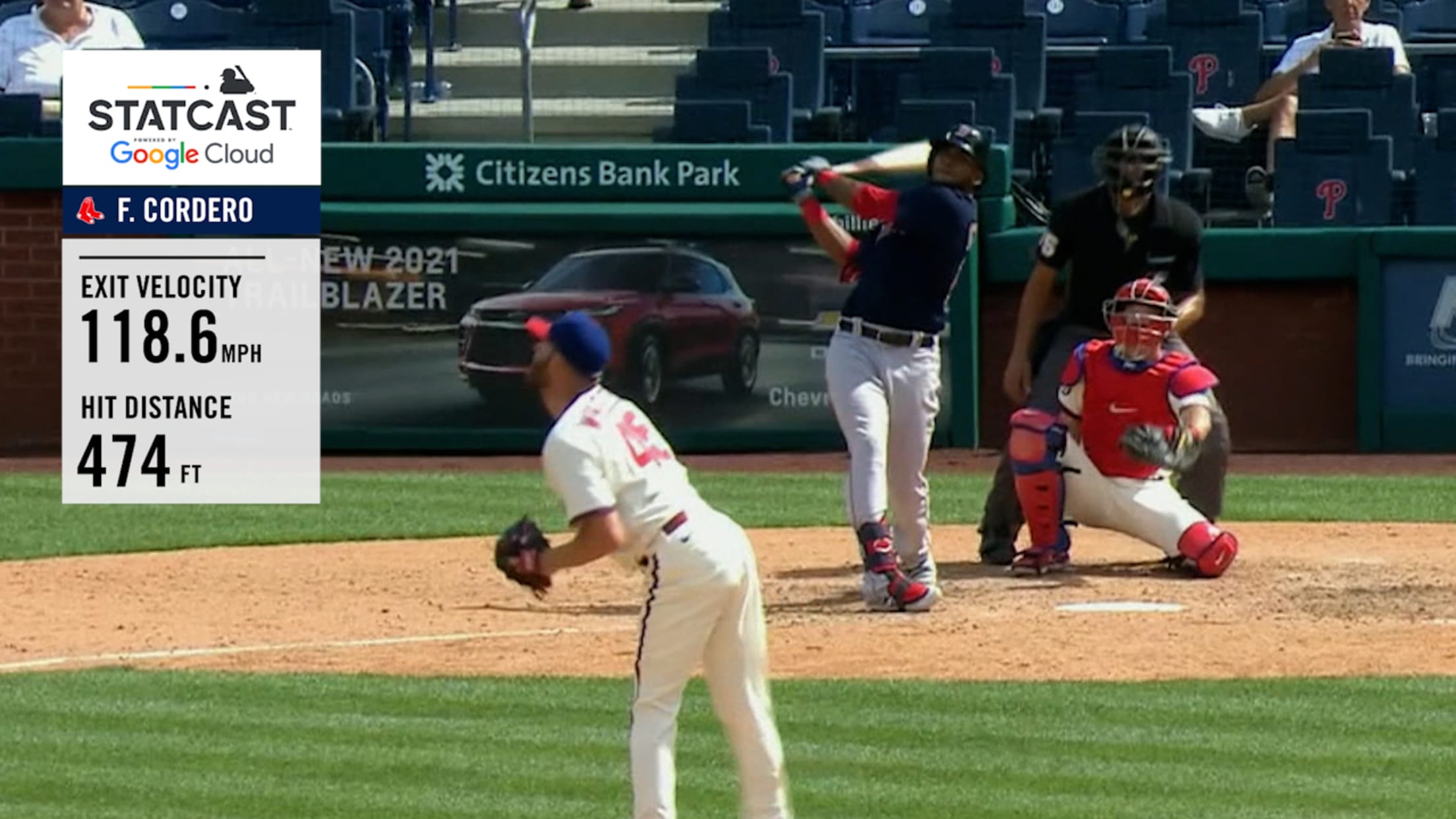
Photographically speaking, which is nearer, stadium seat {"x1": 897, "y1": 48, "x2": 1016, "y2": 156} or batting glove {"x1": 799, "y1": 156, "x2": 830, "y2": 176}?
batting glove {"x1": 799, "y1": 156, "x2": 830, "y2": 176}

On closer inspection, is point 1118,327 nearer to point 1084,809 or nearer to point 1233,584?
point 1233,584

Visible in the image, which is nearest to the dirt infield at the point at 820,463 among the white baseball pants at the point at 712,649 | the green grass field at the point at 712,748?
the green grass field at the point at 712,748

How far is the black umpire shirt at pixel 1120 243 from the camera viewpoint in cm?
1117

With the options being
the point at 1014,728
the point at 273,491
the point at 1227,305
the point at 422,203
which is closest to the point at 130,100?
the point at 422,203

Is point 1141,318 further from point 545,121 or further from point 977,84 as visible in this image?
point 545,121

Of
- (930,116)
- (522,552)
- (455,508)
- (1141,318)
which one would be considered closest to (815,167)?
(1141,318)

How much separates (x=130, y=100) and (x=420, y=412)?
269 cm

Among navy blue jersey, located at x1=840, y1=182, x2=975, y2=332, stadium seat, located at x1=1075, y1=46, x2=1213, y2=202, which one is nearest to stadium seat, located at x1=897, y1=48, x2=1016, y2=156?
stadium seat, located at x1=1075, y1=46, x2=1213, y2=202

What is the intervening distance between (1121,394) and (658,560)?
492 centimetres

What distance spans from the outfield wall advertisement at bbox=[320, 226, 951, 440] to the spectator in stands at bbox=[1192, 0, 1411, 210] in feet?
8.13

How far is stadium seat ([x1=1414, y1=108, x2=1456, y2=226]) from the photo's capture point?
1638 centimetres

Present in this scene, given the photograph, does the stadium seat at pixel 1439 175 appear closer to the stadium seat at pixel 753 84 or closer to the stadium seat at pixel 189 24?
the stadium seat at pixel 753 84

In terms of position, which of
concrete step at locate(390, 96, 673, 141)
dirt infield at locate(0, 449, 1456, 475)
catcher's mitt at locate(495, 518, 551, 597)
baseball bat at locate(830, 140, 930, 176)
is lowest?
dirt infield at locate(0, 449, 1456, 475)

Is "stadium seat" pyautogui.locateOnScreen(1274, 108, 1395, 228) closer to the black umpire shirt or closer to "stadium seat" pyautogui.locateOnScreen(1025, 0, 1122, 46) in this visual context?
"stadium seat" pyautogui.locateOnScreen(1025, 0, 1122, 46)
